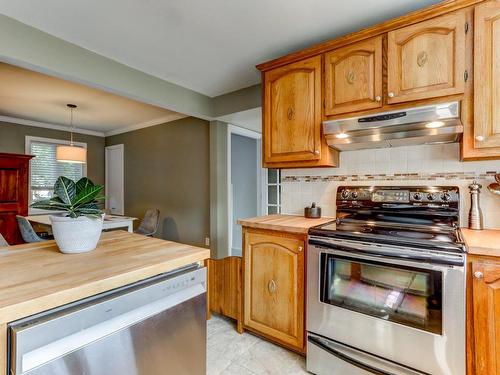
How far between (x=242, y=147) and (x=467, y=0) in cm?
326

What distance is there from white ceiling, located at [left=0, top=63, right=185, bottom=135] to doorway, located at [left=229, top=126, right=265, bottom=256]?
1052mm

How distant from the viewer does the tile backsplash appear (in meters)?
1.72

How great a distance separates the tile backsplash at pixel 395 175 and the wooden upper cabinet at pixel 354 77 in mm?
465

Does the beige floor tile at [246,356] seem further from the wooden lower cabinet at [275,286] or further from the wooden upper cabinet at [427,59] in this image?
the wooden upper cabinet at [427,59]

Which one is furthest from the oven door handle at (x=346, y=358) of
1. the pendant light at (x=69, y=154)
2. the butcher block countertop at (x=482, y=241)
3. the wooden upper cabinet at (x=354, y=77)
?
the pendant light at (x=69, y=154)

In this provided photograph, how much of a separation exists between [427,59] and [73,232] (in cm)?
211

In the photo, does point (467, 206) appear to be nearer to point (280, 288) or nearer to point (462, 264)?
point (462, 264)

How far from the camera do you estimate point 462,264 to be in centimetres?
128

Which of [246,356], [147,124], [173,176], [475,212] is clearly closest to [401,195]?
[475,212]

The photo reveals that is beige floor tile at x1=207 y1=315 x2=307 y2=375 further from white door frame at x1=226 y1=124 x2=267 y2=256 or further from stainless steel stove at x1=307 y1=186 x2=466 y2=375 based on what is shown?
white door frame at x1=226 y1=124 x2=267 y2=256

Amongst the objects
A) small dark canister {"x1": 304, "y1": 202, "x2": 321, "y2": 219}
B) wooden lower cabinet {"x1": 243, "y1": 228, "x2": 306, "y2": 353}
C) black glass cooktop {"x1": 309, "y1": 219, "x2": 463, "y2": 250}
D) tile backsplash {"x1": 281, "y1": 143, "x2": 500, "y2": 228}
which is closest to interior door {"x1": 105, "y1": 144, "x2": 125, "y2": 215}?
tile backsplash {"x1": 281, "y1": 143, "x2": 500, "y2": 228}

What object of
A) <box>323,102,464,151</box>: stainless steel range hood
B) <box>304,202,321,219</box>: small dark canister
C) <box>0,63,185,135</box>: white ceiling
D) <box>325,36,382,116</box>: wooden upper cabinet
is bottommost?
<box>304,202,321,219</box>: small dark canister

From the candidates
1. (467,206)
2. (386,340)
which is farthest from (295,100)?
(386,340)

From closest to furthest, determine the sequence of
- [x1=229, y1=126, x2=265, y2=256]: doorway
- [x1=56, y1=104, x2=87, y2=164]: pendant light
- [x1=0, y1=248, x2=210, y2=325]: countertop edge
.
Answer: [x1=0, y1=248, x2=210, y2=325]: countertop edge → [x1=56, y1=104, x2=87, y2=164]: pendant light → [x1=229, y1=126, x2=265, y2=256]: doorway
